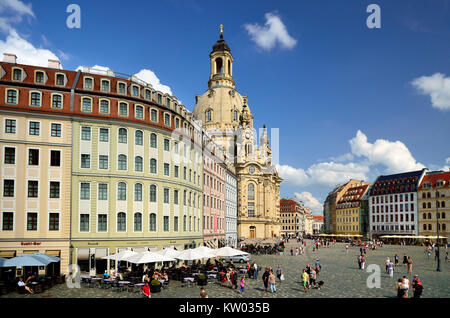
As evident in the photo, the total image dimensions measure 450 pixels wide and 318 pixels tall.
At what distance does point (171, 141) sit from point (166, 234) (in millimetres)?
9909

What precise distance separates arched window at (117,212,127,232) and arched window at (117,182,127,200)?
1.53 metres

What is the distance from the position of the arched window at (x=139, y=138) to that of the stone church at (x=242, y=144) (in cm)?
7630

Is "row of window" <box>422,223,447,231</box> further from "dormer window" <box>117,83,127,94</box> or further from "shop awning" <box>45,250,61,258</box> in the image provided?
"shop awning" <box>45,250,61,258</box>

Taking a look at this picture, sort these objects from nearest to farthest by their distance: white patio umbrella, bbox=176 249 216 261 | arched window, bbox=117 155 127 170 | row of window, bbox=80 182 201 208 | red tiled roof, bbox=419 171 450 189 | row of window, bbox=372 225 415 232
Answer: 1. white patio umbrella, bbox=176 249 216 261
2. row of window, bbox=80 182 201 208
3. arched window, bbox=117 155 127 170
4. red tiled roof, bbox=419 171 450 189
5. row of window, bbox=372 225 415 232

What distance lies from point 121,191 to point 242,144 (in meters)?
81.4

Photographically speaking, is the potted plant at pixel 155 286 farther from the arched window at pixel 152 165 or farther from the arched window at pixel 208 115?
the arched window at pixel 208 115

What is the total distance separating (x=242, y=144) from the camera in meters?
120

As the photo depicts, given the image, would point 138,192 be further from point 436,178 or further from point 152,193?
point 436,178

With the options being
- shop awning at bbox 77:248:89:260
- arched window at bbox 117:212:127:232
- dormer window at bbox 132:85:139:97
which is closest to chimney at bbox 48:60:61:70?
dormer window at bbox 132:85:139:97

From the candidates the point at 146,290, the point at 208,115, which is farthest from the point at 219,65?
the point at 146,290

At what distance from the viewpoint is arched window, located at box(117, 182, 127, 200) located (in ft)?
132

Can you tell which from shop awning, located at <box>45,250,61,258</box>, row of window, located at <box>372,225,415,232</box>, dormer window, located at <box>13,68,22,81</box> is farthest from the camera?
row of window, located at <box>372,225,415,232</box>
